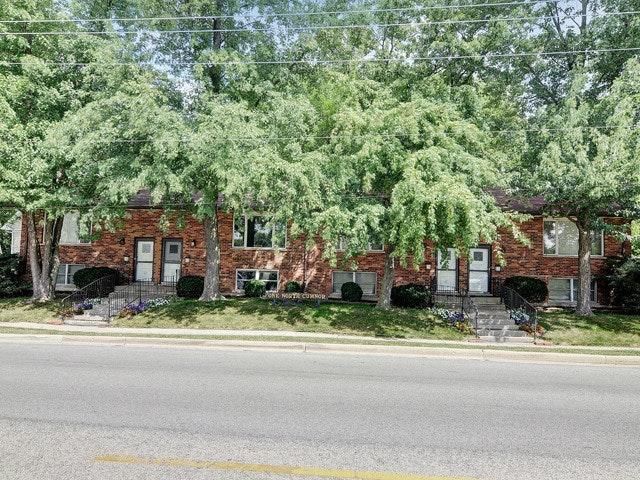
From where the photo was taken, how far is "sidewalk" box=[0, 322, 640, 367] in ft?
38.5

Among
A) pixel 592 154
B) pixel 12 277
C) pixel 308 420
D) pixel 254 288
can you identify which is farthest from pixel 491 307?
pixel 12 277

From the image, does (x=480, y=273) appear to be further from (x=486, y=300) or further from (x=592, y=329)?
(x=592, y=329)

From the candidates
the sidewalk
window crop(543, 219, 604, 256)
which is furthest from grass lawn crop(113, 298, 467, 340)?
window crop(543, 219, 604, 256)

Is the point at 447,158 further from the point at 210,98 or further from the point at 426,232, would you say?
the point at 210,98

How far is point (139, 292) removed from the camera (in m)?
20.8

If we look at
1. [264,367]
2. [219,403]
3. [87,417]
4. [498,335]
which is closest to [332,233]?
[264,367]

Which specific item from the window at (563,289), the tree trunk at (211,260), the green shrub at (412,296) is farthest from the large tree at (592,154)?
the tree trunk at (211,260)

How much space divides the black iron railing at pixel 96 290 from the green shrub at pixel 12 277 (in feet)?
12.7

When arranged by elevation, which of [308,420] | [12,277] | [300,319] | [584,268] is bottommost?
[300,319]

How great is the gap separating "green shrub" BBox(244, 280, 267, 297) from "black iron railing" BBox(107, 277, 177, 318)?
3379mm

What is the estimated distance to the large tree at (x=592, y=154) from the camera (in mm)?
13781

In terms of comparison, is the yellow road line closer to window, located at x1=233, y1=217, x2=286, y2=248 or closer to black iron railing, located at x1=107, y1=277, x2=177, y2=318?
black iron railing, located at x1=107, y1=277, x2=177, y2=318

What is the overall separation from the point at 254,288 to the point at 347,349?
9.48 metres

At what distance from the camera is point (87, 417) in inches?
240
